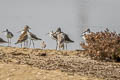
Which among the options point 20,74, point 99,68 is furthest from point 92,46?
point 20,74

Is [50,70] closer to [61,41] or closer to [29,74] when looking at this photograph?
[29,74]

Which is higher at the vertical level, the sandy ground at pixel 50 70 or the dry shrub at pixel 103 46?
the dry shrub at pixel 103 46

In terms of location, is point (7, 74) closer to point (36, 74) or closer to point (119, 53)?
point (36, 74)

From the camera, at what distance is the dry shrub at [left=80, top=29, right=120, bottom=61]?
19203mm

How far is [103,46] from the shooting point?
64.4ft

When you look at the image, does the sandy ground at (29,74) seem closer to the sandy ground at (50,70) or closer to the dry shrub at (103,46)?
the sandy ground at (50,70)

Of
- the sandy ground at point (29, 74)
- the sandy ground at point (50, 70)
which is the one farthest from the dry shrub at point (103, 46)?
the sandy ground at point (29, 74)

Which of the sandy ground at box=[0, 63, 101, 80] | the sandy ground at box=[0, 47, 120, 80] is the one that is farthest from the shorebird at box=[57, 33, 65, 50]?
the sandy ground at box=[0, 63, 101, 80]

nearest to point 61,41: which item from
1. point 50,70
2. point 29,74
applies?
point 50,70

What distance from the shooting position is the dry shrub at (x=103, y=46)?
1920 cm

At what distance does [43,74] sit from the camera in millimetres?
12555

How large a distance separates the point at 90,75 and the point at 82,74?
281mm

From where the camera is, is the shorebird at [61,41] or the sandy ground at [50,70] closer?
the sandy ground at [50,70]

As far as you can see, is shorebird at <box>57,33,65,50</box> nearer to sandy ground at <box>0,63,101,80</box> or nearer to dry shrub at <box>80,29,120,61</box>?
dry shrub at <box>80,29,120,61</box>
